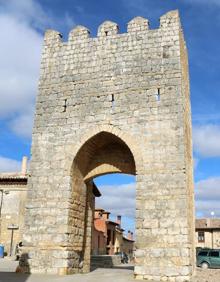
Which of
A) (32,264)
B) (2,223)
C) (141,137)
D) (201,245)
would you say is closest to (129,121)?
(141,137)

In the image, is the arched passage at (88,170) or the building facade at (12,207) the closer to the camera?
the arched passage at (88,170)

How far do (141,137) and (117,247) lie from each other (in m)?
29.2

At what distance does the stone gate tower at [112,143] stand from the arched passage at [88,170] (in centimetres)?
3

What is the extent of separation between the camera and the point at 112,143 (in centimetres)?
1152

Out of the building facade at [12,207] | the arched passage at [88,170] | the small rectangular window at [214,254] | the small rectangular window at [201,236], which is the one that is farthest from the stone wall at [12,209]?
the small rectangular window at [201,236]

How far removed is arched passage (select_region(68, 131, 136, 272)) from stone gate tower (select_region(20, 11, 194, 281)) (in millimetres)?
31

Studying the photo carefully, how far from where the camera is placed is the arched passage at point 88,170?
34.6 feet

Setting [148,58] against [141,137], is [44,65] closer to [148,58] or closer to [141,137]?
[148,58]

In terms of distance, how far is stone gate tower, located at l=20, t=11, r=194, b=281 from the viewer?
9.12 meters

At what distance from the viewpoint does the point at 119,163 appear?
1147 centimetres

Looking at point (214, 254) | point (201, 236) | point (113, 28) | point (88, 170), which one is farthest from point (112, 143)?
point (201, 236)

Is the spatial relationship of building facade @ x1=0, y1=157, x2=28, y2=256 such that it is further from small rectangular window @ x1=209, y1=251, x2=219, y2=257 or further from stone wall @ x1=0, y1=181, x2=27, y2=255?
small rectangular window @ x1=209, y1=251, x2=219, y2=257

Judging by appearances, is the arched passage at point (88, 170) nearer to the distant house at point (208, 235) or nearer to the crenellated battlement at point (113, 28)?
the crenellated battlement at point (113, 28)

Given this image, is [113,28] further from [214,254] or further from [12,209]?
[12,209]
